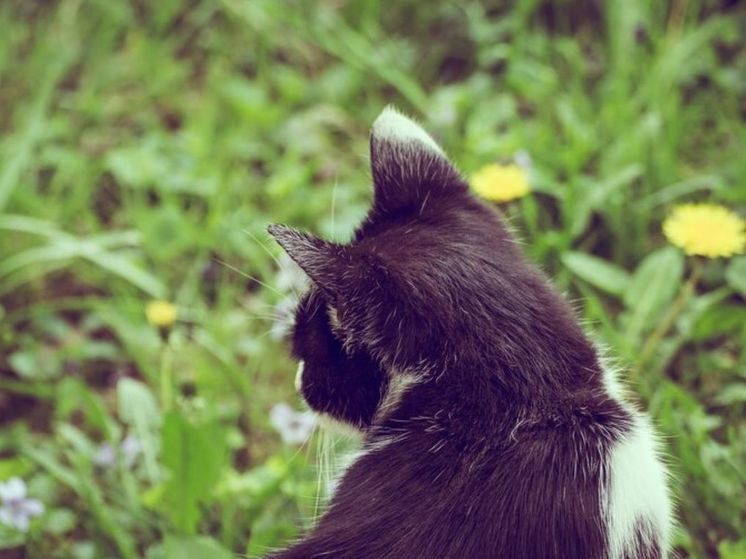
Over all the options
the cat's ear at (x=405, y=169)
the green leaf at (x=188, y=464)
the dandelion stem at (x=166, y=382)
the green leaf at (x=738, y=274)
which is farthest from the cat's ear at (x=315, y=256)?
the green leaf at (x=738, y=274)

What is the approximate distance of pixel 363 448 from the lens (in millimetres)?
1236

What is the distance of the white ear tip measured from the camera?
139 centimetres

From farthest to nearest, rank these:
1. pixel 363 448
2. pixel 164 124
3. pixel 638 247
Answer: pixel 164 124 → pixel 638 247 → pixel 363 448

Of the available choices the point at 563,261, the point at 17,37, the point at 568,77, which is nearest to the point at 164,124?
the point at 17,37

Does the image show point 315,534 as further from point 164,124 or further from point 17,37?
point 17,37

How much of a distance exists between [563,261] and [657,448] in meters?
0.69

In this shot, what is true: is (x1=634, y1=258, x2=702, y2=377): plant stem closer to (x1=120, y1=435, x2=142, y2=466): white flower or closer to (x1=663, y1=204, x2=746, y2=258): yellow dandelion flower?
(x1=663, y1=204, x2=746, y2=258): yellow dandelion flower

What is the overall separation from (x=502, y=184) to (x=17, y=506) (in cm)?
115

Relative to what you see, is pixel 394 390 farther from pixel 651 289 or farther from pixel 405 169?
pixel 651 289

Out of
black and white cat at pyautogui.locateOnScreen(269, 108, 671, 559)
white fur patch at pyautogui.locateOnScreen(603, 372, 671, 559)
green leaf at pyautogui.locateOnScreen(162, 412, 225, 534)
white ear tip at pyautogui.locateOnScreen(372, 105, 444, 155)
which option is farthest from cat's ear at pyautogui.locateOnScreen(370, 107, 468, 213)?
green leaf at pyautogui.locateOnScreen(162, 412, 225, 534)

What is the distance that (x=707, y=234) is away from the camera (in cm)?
179

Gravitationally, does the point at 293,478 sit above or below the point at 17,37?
below

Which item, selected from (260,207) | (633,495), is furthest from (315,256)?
(260,207)

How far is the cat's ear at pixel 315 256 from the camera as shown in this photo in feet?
3.57
